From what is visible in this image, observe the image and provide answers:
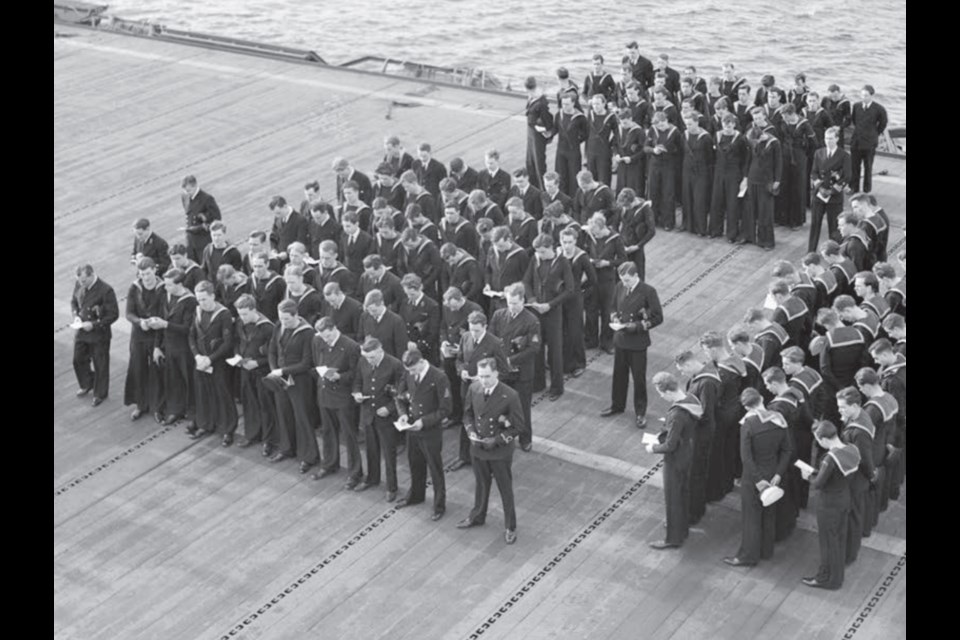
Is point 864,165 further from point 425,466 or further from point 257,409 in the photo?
point 257,409

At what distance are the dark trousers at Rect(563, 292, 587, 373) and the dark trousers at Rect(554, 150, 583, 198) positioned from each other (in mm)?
4746

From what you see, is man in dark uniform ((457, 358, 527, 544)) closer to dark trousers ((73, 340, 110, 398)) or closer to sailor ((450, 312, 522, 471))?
sailor ((450, 312, 522, 471))

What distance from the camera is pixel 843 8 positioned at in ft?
151

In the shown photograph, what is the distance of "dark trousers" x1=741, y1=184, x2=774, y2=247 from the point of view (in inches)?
690


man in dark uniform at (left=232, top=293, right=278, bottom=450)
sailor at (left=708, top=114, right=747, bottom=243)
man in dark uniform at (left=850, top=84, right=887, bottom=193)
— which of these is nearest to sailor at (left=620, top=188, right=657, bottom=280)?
sailor at (left=708, top=114, right=747, bottom=243)

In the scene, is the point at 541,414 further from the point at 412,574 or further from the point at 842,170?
the point at 842,170

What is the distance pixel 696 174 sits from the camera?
59.1ft

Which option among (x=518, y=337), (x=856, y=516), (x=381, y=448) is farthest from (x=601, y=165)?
(x=856, y=516)

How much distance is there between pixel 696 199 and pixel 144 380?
24.4 ft

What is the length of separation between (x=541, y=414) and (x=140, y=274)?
4079mm
